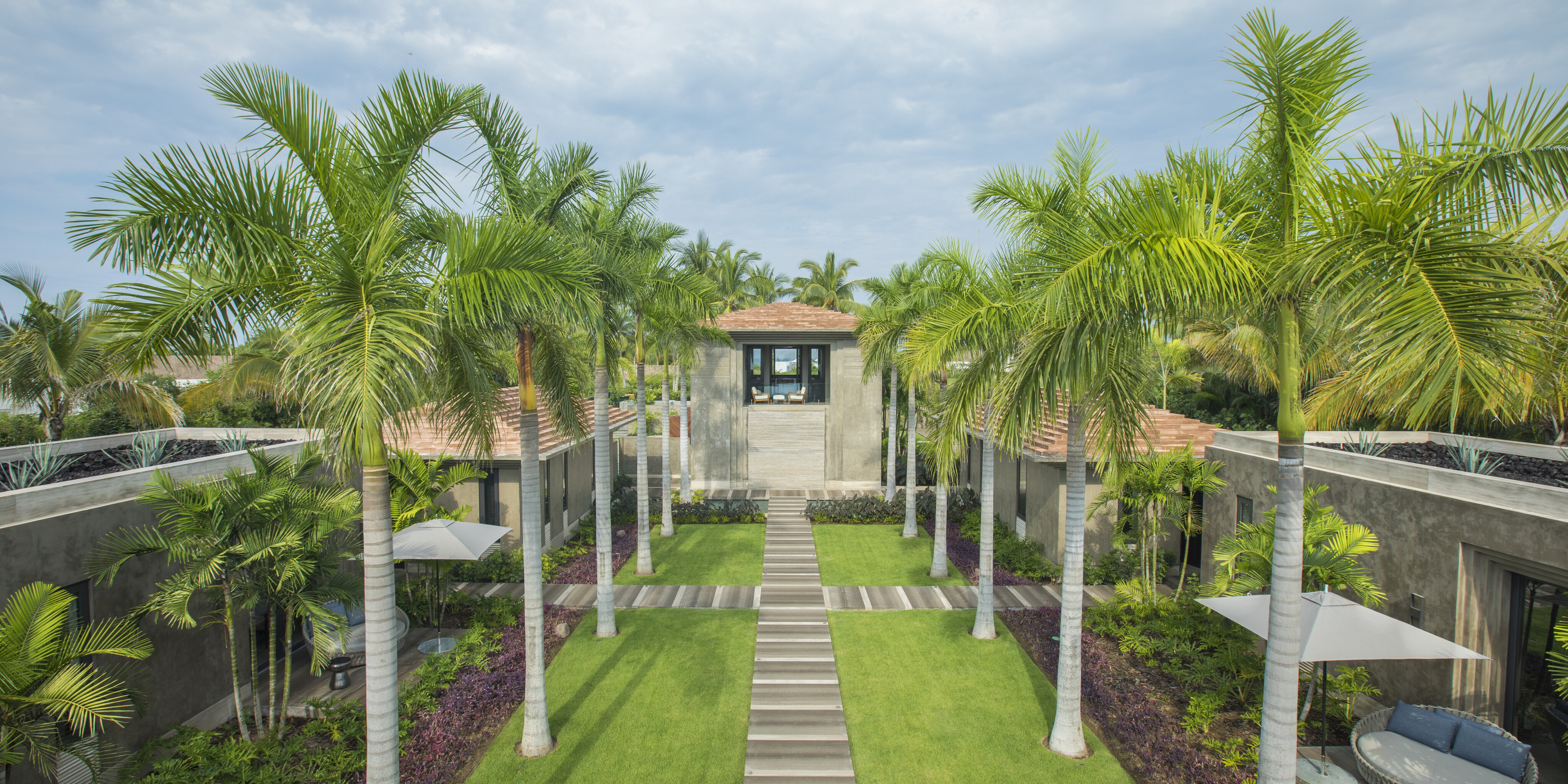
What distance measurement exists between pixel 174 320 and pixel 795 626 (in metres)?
10.8

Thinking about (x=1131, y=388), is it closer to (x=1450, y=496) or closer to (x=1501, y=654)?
(x=1450, y=496)

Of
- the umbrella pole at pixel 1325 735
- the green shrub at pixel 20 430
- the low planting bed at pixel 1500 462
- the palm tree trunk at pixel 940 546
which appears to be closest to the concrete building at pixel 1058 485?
the palm tree trunk at pixel 940 546

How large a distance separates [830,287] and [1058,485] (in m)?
28.4

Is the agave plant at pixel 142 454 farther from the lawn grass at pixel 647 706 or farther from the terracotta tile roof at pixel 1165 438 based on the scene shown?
the terracotta tile roof at pixel 1165 438

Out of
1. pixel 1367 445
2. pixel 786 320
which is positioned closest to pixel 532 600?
pixel 1367 445

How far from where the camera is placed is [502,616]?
12.6 metres

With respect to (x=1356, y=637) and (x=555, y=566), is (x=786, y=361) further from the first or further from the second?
(x=1356, y=637)

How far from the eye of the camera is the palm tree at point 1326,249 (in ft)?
12.6

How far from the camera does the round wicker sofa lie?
661 centimetres

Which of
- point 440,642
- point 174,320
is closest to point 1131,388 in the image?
point 174,320

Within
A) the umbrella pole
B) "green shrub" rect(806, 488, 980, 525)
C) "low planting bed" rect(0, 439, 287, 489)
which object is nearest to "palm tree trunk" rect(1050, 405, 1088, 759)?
the umbrella pole

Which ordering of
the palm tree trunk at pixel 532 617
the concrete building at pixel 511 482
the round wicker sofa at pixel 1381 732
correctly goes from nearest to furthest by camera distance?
the round wicker sofa at pixel 1381 732 → the palm tree trunk at pixel 532 617 → the concrete building at pixel 511 482

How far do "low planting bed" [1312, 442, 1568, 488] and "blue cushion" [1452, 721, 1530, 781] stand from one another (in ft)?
9.24

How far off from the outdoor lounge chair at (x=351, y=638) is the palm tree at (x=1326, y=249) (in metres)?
8.90
